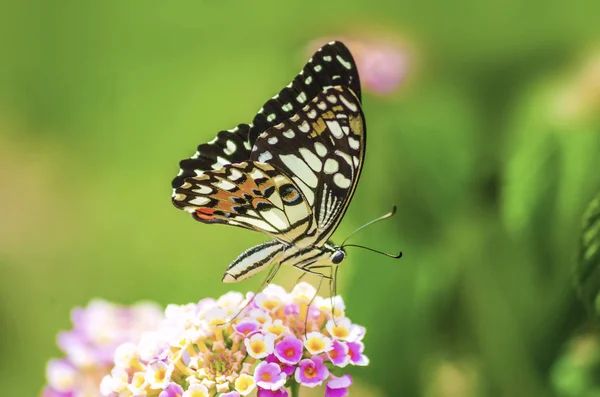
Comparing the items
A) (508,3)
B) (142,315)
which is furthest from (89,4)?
(142,315)

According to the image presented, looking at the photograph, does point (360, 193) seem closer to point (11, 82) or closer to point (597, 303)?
point (597, 303)

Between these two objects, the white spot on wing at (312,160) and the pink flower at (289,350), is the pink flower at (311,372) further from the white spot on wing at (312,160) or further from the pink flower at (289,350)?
the white spot on wing at (312,160)

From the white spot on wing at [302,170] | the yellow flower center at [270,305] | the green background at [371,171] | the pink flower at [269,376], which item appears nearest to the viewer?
the pink flower at [269,376]

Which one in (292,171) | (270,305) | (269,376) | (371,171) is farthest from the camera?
(371,171)

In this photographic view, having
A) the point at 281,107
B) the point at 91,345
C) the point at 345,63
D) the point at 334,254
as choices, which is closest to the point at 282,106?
the point at 281,107

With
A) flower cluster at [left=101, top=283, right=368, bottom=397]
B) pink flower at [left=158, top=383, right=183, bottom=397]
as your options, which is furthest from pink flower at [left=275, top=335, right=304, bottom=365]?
pink flower at [left=158, top=383, right=183, bottom=397]

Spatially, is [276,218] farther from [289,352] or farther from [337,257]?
[289,352]

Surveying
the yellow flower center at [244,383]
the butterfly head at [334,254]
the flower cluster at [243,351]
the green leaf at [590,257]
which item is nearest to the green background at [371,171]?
the green leaf at [590,257]
